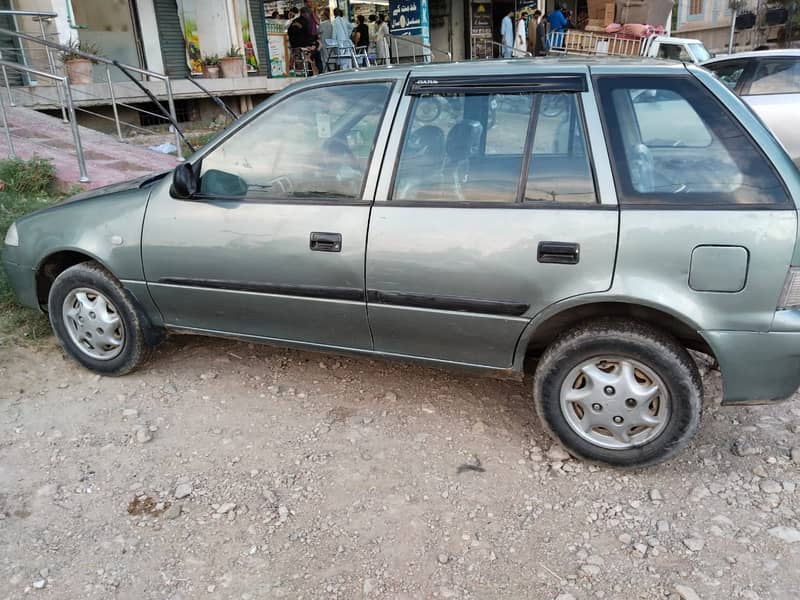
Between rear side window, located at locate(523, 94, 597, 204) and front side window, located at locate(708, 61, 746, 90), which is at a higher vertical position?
rear side window, located at locate(523, 94, 597, 204)

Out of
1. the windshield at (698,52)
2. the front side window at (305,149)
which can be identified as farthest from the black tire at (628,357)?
the windshield at (698,52)

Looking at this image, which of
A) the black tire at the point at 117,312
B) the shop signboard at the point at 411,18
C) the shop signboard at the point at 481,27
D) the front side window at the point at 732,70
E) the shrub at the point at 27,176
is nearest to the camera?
the black tire at the point at 117,312

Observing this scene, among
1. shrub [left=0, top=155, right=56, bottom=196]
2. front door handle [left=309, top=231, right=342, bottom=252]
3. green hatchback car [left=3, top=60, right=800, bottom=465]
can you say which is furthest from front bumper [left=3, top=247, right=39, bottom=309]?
shrub [left=0, top=155, right=56, bottom=196]

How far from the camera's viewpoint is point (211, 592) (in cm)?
238

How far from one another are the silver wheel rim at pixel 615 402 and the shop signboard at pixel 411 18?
48.1 feet

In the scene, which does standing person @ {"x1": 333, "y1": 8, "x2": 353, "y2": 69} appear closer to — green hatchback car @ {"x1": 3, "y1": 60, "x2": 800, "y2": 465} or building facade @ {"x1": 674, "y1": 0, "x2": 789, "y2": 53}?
green hatchback car @ {"x1": 3, "y1": 60, "x2": 800, "y2": 465}

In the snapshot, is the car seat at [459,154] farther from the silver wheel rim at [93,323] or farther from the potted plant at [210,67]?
the potted plant at [210,67]

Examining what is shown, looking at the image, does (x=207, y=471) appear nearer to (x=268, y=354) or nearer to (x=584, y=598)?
(x=268, y=354)

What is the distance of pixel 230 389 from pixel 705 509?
2.57 meters

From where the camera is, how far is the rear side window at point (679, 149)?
104 inches

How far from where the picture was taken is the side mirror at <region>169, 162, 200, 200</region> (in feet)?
11.0

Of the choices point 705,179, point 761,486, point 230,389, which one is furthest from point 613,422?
point 230,389

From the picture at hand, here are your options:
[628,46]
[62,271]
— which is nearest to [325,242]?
[62,271]

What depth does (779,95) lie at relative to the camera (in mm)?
7258
